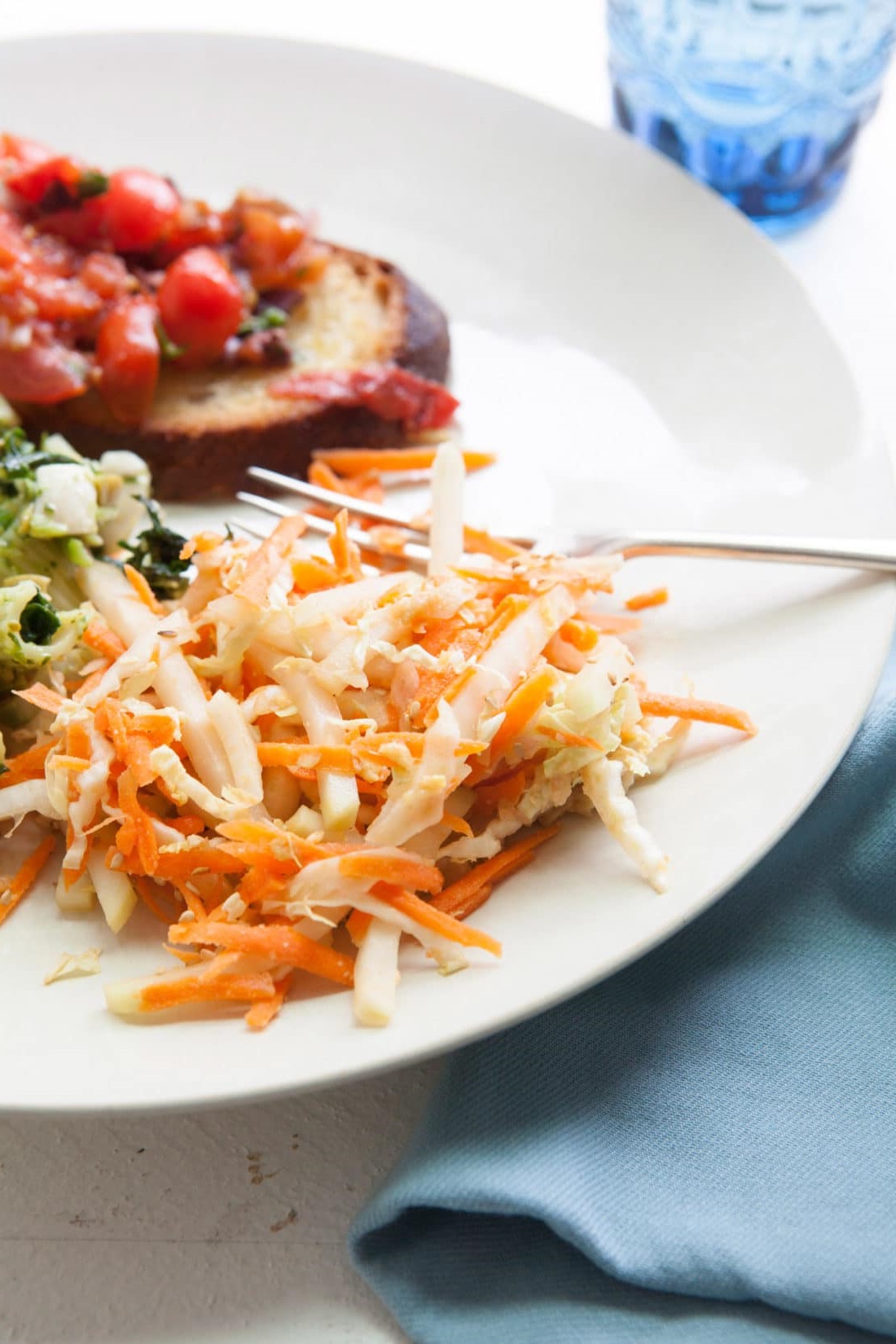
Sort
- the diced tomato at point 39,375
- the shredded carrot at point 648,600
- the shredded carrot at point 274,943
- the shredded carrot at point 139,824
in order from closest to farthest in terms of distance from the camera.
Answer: the shredded carrot at point 274,943
the shredded carrot at point 139,824
the shredded carrot at point 648,600
the diced tomato at point 39,375

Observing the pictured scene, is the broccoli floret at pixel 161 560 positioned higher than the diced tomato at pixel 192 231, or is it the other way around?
the diced tomato at pixel 192 231

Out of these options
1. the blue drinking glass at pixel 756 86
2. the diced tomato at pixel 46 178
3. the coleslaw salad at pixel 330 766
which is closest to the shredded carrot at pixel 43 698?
the coleslaw salad at pixel 330 766

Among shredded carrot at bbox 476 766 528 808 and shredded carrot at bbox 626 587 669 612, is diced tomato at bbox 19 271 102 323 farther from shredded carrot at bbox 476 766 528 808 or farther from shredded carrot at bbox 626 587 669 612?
shredded carrot at bbox 476 766 528 808

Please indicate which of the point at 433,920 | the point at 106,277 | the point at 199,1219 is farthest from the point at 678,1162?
the point at 106,277

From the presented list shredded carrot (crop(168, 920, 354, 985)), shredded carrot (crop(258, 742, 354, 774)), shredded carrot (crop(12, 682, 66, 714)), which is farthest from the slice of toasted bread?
shredded carrot (crop(168, 920, 354, 985))

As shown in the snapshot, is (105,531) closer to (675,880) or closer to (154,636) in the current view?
(154,636)

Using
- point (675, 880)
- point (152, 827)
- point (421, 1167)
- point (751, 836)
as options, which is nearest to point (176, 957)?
point (152, 827)

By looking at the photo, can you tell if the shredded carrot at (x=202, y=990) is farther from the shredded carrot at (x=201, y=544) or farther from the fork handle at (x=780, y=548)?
the fork handle at (x=780, y=548)
